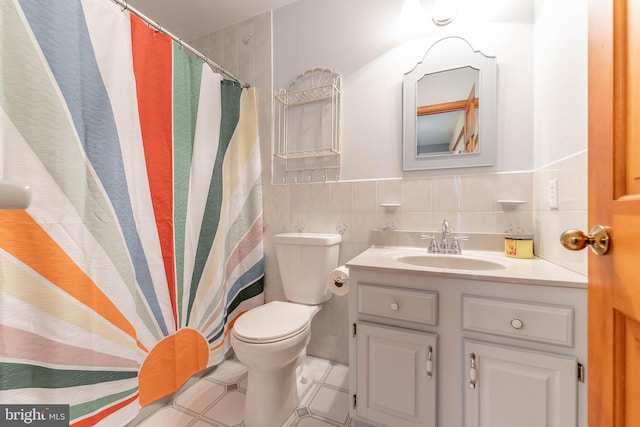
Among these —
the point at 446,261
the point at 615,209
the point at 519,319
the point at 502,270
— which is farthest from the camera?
the point at 446,261

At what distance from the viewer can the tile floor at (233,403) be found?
3.92 feet

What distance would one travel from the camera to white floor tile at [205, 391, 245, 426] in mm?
1203

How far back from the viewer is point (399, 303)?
95 centimetres

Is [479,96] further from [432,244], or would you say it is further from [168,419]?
[168,419]

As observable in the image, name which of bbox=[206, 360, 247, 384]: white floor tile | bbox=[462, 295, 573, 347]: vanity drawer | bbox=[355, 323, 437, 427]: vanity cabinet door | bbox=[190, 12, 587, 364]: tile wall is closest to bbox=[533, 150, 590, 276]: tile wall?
bbox=[190, 12, 587, 364]: tile wall

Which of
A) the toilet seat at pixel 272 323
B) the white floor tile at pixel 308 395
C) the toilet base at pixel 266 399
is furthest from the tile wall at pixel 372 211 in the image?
the toilet base at pixel 266 399

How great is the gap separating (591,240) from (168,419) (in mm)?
1685

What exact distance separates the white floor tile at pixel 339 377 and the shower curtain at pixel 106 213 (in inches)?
26.1

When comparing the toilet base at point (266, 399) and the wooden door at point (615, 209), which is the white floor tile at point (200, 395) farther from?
the wooden door at point (615, 209)

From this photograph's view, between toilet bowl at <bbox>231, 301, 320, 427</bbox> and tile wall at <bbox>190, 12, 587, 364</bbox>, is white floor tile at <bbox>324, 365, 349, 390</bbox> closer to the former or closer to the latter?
tile wall at <bbox>190, 12, 587, 364</bbox>

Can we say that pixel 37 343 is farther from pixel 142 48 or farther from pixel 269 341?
pixel 142 48

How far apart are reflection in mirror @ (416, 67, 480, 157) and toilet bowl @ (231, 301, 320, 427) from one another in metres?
1.11

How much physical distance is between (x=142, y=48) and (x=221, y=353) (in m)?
1.62

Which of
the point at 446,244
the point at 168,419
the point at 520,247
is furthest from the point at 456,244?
the point at 168,419
